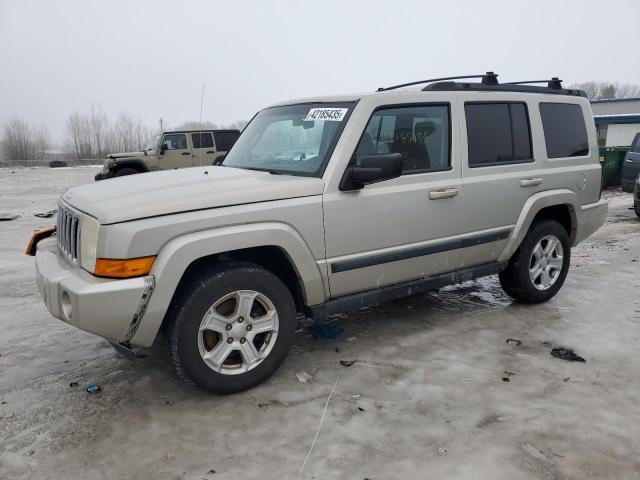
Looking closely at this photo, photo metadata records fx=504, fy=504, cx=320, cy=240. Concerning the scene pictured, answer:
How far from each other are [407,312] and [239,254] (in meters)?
2.00

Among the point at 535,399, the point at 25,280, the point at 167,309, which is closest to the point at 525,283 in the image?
the point at 535,399

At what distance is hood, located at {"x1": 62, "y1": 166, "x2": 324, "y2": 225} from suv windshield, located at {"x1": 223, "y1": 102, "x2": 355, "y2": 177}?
0.64 ft

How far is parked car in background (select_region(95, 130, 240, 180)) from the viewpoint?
14.2 meters

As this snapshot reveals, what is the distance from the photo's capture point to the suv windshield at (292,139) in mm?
3535

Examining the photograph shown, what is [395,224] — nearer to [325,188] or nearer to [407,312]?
[325,188]

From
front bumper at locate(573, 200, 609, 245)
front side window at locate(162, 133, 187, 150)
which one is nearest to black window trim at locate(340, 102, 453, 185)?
front bumper at locate(573, 200, 609, 245)

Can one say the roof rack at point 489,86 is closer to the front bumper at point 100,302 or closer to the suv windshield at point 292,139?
the suv windshield at point 292,139

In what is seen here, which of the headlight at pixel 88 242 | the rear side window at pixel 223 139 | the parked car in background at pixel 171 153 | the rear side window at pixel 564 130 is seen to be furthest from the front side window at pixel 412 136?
the rear side window at pixel 223 139

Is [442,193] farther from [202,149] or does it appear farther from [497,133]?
[202,149]

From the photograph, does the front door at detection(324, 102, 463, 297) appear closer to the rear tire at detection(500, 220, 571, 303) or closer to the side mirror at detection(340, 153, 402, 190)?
the side mirror at detection(340, 153, 402, 190)

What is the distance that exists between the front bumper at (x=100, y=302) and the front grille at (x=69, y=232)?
0.53 feet

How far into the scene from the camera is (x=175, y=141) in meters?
14.6

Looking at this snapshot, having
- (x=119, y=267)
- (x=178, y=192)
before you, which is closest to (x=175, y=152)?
(x=178, y=192)

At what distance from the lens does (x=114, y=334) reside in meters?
2.81
